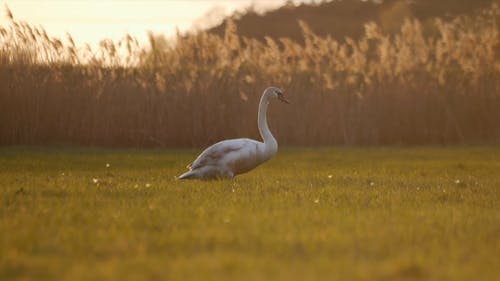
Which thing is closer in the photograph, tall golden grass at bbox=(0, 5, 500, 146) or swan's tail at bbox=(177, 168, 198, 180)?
swan's tail at bbox=(177, 168, 198, 180)

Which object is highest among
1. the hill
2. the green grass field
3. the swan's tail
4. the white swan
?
the hill

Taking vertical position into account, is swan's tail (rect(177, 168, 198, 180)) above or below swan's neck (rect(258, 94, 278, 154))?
below

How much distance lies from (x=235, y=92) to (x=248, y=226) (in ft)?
43.5

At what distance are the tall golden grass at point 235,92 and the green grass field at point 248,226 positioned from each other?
227 inches

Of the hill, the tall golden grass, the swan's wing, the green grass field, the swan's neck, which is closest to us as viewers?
the green grass field

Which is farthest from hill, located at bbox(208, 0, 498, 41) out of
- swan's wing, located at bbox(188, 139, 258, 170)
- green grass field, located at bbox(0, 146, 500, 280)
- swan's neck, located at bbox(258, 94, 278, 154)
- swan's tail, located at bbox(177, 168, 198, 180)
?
green grass field, located at bbox(0, 146, 500, 280)

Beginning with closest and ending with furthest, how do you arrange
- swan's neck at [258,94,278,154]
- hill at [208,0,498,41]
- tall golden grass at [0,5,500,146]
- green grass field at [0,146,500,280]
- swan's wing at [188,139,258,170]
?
green grass field at [0,146,500,280]
swan's wing at [188,139,258,170]
swan's neck at [258,94,278,154]
tall golden grass at [0,5,500,146]
hill at [208,0,498,41]

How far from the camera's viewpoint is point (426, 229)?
22.2 feet

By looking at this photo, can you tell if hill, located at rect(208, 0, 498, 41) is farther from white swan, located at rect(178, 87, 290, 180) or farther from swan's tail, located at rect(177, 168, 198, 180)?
swan's tail, located at rect(177, 168, 198, 180)

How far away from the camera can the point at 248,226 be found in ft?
21.9

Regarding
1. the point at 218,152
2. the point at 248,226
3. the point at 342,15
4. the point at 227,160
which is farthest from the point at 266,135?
the point at 342,15

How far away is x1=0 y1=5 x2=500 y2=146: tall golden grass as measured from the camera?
18.5m

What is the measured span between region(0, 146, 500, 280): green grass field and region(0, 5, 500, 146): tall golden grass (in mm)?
5767

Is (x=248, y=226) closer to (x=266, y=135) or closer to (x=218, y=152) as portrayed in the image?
(x=218, y=152)
